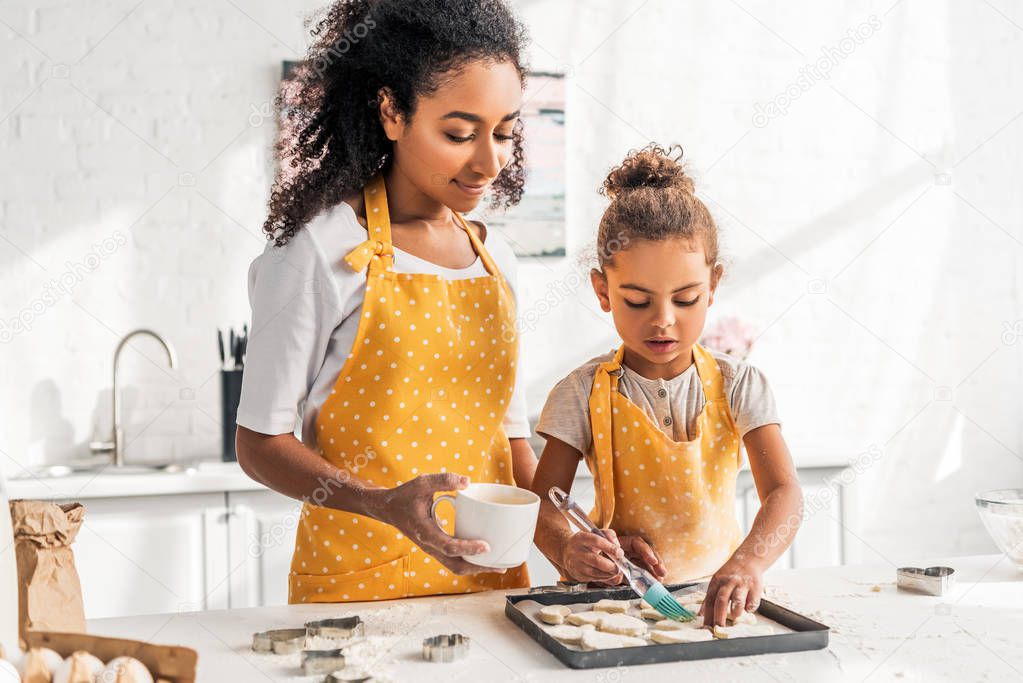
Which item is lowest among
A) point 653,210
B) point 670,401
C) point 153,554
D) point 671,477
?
point 153,554

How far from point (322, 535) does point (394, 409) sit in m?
0.20

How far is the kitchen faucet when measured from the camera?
2797 millimetres

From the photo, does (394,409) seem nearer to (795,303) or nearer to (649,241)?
(649,241)

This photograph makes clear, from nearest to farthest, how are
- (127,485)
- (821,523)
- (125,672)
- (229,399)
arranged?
1. (125,672)
2. (127,485)
3. (229,399)
4. (821,523)

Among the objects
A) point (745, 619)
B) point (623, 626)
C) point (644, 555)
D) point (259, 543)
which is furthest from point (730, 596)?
point (259, 543)

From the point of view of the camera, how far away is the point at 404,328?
1259mm

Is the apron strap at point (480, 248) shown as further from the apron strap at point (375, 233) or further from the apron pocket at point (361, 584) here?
the apron pocket at point (361, 584)

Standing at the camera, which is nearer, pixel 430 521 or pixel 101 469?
pixel 430 521

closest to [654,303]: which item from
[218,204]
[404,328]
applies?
[404,328]

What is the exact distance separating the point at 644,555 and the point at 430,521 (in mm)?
390

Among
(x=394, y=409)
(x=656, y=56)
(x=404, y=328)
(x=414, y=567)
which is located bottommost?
(x=414, y=567)

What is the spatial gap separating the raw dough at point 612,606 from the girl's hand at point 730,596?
85mm

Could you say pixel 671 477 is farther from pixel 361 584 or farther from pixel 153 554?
pixel 153 554

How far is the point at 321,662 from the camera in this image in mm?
937
